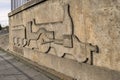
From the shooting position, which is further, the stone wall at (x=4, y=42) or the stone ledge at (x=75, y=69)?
the stone wall at (x=4, y=42)

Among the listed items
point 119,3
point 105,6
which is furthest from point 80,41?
point 119,3

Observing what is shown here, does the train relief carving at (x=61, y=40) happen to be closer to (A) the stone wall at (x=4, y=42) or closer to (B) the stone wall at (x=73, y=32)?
(B) the stone wall at (x=73, y=32)

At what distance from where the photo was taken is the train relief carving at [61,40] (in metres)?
7.52

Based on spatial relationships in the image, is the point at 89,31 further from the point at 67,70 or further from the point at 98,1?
the point at 67,70

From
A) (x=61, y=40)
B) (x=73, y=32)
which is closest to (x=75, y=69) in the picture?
(x=73, y=32)

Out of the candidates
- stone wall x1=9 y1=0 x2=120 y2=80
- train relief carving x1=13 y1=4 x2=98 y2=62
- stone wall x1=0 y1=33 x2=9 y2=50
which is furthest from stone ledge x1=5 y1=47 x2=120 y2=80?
stone wall x1=0 y1=33 x2=9 y2=50

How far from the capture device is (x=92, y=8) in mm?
6895

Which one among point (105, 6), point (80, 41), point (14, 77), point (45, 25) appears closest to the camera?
point (105, 6)

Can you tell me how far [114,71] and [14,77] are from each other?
4570 millimetres

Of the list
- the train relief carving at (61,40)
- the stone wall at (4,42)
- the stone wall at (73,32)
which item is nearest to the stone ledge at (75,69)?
the stone wall at (73,32)

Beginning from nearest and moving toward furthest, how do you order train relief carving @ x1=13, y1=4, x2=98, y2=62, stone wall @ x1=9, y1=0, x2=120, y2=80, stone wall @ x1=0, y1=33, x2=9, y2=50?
stone wall @ x1=9, y1=0, x2=120, y2=80
train relief carving @ x1=13, y1=4, x2=98, y2=62
stone wall @ x1=0, y1=33, x2=9, y2=50

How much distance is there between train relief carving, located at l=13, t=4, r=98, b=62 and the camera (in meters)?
7.52

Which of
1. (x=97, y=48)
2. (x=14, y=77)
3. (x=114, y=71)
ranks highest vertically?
(x=97, y=48)

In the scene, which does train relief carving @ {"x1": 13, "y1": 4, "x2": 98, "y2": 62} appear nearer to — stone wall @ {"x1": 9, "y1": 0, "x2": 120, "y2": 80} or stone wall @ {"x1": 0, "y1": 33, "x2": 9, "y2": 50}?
stone wall @ {"x1": 9, "y1": 0, "x2": 120, "y2": 80}
